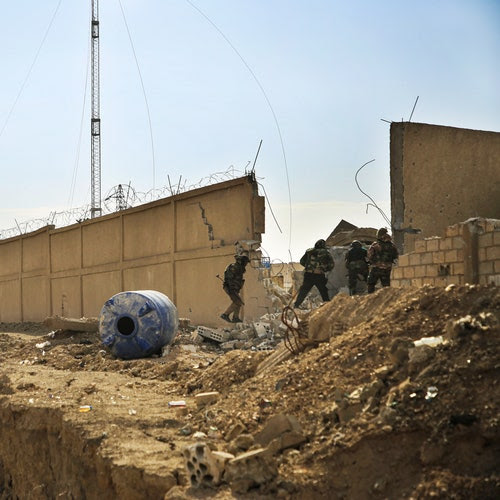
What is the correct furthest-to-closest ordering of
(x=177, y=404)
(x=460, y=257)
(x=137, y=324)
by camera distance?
(x=137, y=324) → (x=460, y=257) → (x=177, y=404)

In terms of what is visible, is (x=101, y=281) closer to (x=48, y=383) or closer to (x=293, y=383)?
(x=48, y=383)

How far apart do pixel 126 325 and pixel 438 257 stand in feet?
16.4

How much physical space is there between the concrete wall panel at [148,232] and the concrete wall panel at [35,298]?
5.82m

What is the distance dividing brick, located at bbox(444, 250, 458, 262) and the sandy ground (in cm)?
139

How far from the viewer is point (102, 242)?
19.1 m

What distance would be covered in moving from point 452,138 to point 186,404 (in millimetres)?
7391

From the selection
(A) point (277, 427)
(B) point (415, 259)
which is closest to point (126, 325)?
(B) point (415, 259)

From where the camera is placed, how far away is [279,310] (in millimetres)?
13008

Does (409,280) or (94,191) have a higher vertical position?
(94,191)

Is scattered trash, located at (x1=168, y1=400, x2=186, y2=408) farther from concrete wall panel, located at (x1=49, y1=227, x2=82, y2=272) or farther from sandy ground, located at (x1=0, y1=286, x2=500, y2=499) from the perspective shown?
concrete wall panel, located at (x1=49, y1=227, x2=82, y2=272)

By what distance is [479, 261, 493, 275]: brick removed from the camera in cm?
718

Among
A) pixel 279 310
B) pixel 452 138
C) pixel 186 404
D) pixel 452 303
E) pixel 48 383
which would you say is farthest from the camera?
pixel 279 310

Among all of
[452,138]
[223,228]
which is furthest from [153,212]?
[452,138]

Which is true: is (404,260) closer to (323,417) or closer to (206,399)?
(206,399)
